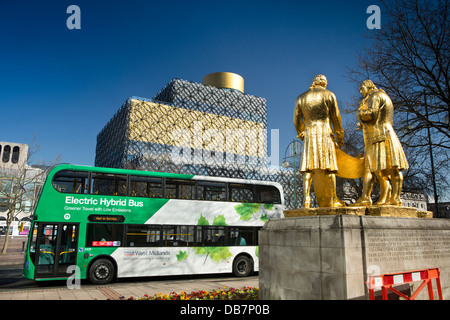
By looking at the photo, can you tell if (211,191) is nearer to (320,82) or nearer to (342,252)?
(320,82)

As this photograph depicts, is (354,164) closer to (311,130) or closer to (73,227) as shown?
(311,130)

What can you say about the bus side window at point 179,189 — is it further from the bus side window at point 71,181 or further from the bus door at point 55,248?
the bus door at point 55,248

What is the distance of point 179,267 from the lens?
13.0m

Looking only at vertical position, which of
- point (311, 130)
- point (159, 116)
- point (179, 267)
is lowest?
point (179, 267)

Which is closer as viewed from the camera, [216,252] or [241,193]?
[216,252]

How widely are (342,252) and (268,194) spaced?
33.0 ft

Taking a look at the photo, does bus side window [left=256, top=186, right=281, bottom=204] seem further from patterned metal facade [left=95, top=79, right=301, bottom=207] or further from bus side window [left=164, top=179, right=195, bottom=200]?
patterned metal facade [left=95, top=79, right=301, bottom=207]

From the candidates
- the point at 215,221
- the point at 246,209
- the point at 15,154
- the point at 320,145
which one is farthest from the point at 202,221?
the point at 15,154

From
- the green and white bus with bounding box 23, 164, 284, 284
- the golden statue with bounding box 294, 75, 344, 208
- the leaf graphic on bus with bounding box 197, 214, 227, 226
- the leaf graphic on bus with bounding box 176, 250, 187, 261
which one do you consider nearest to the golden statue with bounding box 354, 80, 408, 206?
the golden statue with bounding box 294, 75, 344, 208

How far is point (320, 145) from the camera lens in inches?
255
